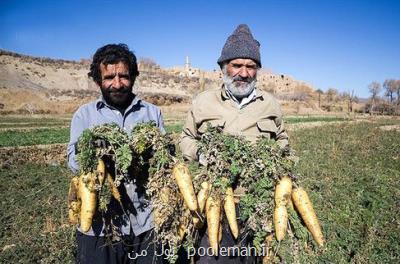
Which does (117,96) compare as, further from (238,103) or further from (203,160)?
(238,103)

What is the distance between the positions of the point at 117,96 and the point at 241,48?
3.85 ft

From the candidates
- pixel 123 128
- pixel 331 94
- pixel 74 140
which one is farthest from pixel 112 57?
pixel 331 94

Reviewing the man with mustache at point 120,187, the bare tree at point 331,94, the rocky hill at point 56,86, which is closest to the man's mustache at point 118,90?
the man with mustache at point 120,187

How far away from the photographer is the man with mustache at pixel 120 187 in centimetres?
271

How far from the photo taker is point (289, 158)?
2586 mm

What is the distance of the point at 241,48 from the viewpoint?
10.1ft

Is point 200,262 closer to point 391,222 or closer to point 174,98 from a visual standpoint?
point 391,222

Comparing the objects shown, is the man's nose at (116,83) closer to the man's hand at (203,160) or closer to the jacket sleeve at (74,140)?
the jacket sleeve at (74,140)

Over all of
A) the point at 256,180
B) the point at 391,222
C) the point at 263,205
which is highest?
the point at 256,180

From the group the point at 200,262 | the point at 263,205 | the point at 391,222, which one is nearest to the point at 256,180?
the point at 263,205

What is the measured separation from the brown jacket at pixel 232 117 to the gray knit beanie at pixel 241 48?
322mm

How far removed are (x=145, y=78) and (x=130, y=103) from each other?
63.4 meters

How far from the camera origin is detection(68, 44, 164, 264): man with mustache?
2707 mm

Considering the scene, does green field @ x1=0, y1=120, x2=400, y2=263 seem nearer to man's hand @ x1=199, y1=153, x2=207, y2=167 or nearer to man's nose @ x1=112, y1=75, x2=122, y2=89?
man's hand @ x1=199, y1=153, x2=207, y2=167
